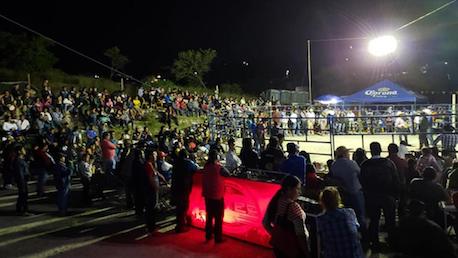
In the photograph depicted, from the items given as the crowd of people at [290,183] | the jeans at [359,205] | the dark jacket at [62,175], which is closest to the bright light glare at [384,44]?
the crowd of people at [290,183]

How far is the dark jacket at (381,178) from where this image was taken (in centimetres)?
698

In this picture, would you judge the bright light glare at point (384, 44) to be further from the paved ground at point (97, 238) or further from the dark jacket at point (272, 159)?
the paved ground at point (97, 238)

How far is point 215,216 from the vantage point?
25.4 ft

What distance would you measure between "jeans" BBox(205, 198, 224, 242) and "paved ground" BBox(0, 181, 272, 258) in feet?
0.65

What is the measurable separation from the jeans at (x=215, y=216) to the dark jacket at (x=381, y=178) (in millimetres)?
2483

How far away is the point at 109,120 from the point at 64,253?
14193 mm

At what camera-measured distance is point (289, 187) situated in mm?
4801

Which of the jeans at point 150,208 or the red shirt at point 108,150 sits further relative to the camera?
the red shirt at point 108,150

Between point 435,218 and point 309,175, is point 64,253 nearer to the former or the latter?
point 309,175

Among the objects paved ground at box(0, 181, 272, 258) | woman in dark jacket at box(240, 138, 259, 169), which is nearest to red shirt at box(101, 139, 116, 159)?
paved ground at box(0, 181, 272, 258)

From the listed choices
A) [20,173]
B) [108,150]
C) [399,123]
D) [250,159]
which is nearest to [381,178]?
[250,159]

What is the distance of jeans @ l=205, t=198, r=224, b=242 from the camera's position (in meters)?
7.69

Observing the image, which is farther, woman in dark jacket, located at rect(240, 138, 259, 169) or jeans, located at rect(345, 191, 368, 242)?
woman in dark jacket, located at rect(240, 138, 259, 169)

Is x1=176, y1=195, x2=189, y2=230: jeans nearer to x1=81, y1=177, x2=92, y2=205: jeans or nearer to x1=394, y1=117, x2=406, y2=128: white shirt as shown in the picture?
x1=81, y1=177, x2=92, y2=205: jeans
